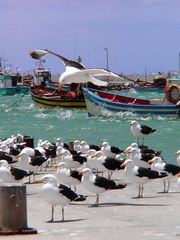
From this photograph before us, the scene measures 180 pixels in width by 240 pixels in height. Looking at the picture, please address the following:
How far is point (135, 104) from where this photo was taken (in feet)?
163

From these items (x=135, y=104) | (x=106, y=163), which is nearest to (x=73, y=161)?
(x=106, y=163)

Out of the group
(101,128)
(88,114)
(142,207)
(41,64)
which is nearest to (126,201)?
(142,207)

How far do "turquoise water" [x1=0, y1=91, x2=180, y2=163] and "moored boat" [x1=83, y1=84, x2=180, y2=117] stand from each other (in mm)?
552

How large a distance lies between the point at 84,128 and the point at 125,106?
308 centimetres

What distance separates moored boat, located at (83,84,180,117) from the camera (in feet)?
158

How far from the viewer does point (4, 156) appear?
63.5 ft

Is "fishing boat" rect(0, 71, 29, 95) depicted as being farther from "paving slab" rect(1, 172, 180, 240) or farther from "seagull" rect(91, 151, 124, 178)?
"paving slab" rect(1, 172, 180, 240)

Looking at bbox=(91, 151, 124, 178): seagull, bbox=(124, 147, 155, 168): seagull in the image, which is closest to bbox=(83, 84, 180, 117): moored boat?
bbox=(124, 147, 155, 168): seagull

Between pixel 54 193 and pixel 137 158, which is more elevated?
pixel 54 193

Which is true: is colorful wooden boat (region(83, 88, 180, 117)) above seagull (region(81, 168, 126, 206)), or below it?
below

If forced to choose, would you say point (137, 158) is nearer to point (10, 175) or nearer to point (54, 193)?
point (10, 175)

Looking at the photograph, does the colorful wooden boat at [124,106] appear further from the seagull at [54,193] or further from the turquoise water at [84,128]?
the seagull at [54,193]

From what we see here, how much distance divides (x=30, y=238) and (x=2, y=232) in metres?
0.50

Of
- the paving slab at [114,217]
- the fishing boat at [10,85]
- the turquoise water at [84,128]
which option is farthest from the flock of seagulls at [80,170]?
the fishing boat at [10,85]
